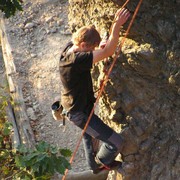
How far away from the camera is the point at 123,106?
475cm

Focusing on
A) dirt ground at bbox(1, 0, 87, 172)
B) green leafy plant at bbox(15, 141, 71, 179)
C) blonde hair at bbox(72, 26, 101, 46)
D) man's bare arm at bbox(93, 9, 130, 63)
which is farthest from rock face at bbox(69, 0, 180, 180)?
dirt ground at bbox(1, 0, 87, 172)

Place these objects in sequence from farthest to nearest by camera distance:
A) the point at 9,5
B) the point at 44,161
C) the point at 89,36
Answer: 1. the point at 9,5
2. the point at 44,161
3. the point at 89,36

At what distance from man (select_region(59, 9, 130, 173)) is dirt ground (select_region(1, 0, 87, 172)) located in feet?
5.66

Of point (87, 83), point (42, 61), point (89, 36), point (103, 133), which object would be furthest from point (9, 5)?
point (42, 61)

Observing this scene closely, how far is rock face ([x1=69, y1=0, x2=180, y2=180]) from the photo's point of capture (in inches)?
160

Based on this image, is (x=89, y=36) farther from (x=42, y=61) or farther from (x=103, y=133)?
(x=42, y=61)

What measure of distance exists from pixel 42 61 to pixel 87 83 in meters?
3.81

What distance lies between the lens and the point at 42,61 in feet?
27.1

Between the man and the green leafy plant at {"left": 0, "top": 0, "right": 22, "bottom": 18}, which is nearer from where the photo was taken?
the man

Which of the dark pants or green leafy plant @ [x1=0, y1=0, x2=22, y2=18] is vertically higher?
green leafy plant @ [x1=0, y1=0, x2=22, y2=18]

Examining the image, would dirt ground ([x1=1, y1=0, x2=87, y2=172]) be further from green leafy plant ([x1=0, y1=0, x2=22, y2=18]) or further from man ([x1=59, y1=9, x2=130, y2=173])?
green leafy plant ([x1=0, y1=0, x2=22, y2=18])

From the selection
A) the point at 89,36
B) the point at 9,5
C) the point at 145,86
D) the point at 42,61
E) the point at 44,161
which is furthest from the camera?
the point at 42,61

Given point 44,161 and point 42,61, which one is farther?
point 42,61

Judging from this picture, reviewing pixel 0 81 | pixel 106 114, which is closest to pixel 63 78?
pixel 106 114
